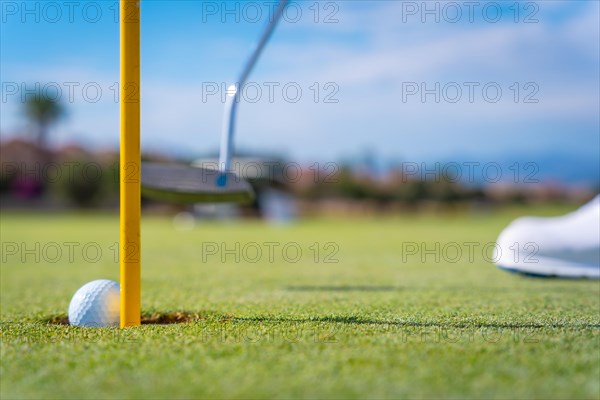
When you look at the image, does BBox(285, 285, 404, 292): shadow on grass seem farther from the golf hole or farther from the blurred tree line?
the blurred tree line

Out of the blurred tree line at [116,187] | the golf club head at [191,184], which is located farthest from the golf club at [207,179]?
the blurred tree line at [116,187]

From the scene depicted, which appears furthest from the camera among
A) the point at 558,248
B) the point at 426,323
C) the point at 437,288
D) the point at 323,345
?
the point at 558,248

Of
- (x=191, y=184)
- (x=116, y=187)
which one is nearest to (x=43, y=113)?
(x=116, y=187)

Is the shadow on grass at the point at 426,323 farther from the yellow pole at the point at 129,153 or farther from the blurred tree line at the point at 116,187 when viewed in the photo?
the blurred tree line at the point at 116,187

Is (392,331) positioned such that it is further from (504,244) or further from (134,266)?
(504,244)

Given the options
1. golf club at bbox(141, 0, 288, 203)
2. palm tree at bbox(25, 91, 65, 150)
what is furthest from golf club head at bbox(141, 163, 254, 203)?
palm tree at bbox(25, 91, 65, 150)

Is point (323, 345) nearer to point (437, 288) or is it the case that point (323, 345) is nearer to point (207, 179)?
point (207, 179)

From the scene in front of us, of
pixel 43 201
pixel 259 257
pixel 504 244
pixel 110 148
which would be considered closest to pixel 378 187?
pixel 110 148
